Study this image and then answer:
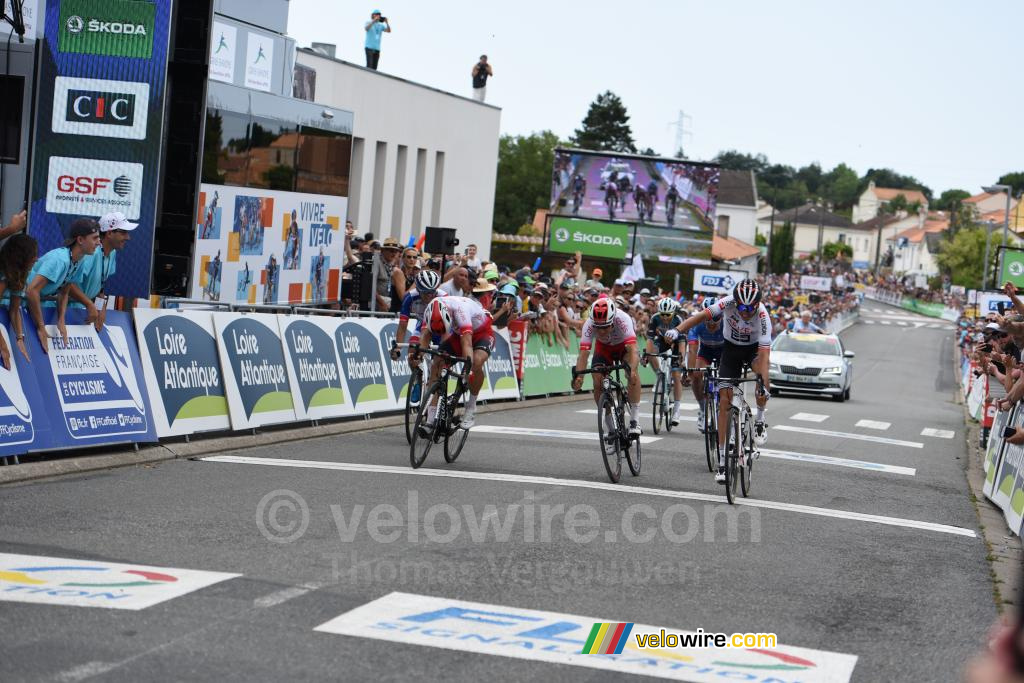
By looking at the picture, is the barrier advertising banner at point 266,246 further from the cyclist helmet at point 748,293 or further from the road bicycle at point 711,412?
the cyclist helmet at point 748,293

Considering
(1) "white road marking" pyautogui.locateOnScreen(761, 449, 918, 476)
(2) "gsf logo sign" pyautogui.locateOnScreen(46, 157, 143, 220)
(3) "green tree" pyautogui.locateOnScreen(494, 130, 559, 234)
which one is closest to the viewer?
(2) "gsf logo sign" pyautogui.locateOnScreen(46, 157, 143, 220)

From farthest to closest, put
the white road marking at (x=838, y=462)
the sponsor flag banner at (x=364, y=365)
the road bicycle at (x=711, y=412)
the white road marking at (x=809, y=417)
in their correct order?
the white road marking at (x=809, y=417) → the sponsor flag banner at (x=364, y=365) → the white road marking at (x=838, y=462) → the road bicycle at (x=711, y=412)

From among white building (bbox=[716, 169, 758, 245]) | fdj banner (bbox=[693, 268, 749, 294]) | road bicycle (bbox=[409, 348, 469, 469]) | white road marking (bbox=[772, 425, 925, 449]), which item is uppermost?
white building (bbox=[716, 169, 758, 245])

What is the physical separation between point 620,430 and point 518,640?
644 centimetres

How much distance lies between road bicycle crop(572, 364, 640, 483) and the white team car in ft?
62.4

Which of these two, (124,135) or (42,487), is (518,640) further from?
(124,135)

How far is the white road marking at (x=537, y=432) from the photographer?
17.0 metres

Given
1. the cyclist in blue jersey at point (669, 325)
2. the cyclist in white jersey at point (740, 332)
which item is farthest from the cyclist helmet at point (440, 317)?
the cyclist in blue jersey at point (669, 325)

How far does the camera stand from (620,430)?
41.2 ft

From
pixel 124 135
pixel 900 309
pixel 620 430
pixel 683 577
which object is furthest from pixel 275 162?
pixel 900 309

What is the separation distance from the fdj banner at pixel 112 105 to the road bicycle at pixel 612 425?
4.55 metres

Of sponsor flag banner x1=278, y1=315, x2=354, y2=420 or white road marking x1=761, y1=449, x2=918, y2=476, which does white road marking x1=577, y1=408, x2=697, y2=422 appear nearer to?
white road marking x1=761, y1=449, x2=918, y2=476

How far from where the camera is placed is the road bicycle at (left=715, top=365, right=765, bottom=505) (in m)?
11.5

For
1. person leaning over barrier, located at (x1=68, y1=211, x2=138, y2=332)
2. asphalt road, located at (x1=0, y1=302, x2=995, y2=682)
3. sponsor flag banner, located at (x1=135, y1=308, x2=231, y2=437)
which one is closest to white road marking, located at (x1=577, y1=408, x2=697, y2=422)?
asphalt road, located at (x1=0, y1=302, x2=995, y2=682)
